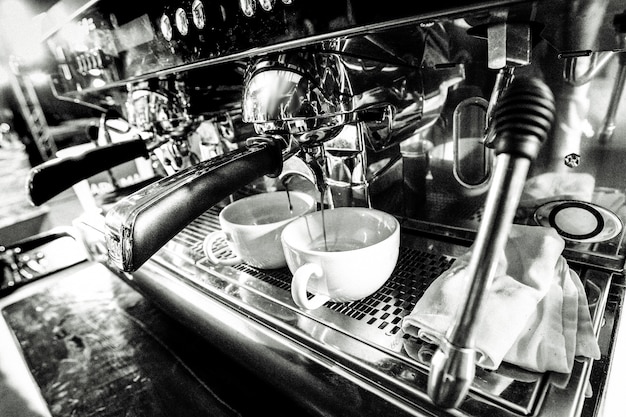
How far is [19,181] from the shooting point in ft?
7.62

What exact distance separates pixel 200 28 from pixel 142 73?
20 cm

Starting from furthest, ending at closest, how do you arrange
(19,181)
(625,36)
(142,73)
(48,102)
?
(19,181), (48,102), (142,73), (625,36)

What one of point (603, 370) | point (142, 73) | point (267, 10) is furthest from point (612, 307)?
point (142, 73)

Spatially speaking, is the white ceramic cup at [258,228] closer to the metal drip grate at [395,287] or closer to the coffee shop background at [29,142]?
the metal drip grate at [395,287]

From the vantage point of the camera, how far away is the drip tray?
1.03 feet

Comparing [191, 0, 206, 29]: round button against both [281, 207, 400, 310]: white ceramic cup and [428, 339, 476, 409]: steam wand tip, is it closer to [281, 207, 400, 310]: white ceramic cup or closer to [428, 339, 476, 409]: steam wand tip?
[281, 207, 400, 310]: white ceramic cup

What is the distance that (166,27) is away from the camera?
0.48m

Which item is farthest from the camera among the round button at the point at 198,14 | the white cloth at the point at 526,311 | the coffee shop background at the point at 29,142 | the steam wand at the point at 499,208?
the coffee shop background at the point at 29,142

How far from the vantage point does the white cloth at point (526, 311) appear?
322 millimetres

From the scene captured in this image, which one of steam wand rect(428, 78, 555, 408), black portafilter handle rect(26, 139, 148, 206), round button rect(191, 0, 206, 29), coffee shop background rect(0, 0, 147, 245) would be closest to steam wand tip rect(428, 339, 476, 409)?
steam wand rect(428, 78, 555, 408)

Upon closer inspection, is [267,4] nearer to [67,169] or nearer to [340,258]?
[340,258]

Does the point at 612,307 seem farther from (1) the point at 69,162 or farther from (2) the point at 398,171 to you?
(1) the point at 69,162

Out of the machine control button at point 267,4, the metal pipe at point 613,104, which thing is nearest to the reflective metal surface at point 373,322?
the metal pipe at point 613,104

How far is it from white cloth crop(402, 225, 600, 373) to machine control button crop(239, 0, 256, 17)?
1.08 feet
